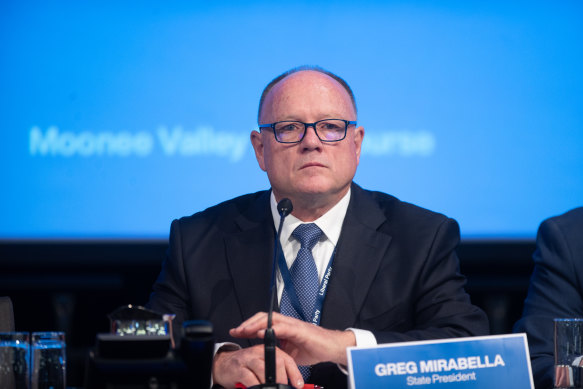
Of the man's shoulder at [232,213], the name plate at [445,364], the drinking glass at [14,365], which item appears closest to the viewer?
the name plate at [445,364]

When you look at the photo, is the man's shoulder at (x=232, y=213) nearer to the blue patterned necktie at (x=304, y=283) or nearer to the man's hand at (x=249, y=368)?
the blue patterned necktie at (x=304, y=283)

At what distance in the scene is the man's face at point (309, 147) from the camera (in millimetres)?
2555

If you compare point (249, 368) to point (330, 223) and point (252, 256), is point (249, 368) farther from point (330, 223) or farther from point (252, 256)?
point (330, 223)

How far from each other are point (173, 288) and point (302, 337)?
2.84 ft

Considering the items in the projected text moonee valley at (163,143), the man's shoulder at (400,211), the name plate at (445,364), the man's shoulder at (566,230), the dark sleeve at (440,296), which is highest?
the projected text moonee valley at (163,143)

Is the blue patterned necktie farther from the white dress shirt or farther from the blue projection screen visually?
the blue projection screen

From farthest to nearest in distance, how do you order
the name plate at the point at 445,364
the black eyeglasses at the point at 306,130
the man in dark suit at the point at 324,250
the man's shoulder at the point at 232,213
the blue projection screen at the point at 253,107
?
the blue projection screen at the point at 253,107, the man's shoulder at the point at 232,213, the black eyeglasses at the point at 306,130, the man in dark suit at the point at 324,250, the name plate at the point at 445,364

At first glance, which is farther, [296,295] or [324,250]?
[324,250]

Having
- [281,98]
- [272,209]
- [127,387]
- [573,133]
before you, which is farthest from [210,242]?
[573,133]

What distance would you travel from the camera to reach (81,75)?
4457 mm

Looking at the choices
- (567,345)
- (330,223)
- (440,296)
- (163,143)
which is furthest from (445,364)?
(163,143)

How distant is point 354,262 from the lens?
2541 millimetres

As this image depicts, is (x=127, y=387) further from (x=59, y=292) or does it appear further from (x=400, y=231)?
(x=59, y=292)

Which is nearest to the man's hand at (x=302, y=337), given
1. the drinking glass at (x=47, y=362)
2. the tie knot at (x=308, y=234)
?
the drinking glass at (x=47, y=362)
